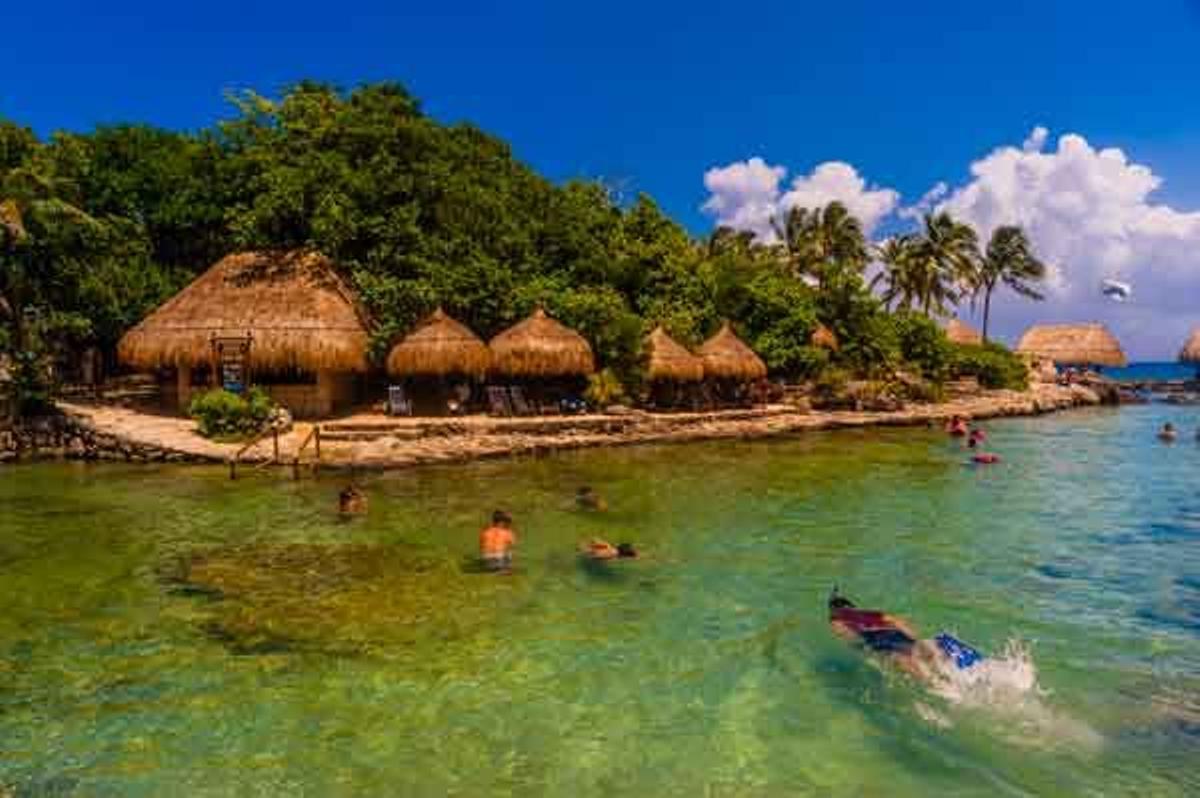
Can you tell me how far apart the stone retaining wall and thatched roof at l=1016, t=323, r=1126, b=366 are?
54528 mm

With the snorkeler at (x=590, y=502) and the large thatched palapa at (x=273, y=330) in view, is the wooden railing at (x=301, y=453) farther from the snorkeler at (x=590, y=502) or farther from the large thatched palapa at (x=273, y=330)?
the snorkeler at (x=590, y=502)

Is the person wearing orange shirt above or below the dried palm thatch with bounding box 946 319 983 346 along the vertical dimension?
below

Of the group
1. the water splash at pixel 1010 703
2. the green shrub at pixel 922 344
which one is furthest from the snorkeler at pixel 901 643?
the green shrub at pixel 922 344

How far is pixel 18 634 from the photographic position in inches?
272

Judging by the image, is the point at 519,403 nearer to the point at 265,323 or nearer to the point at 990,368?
the point at 265,323

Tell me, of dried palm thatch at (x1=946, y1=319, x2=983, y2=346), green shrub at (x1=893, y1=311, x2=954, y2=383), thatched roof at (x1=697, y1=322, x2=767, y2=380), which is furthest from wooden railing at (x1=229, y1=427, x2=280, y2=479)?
dried palm thatch at (x1=946, y1=319, x2=983, y2=346)

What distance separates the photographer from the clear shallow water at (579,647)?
4879 millimetres

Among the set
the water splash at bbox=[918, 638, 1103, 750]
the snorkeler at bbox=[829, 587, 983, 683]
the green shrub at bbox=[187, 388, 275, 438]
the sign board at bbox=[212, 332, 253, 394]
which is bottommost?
the water splash at bbox=[918, 638, 1103, 750]

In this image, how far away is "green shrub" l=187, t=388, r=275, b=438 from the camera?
1709 centimetres

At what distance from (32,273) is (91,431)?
548 cm

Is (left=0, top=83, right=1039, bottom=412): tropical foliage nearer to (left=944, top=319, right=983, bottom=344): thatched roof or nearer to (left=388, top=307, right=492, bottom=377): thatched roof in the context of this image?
(left=388, top=307, right=492, bottom=377): thatched roof

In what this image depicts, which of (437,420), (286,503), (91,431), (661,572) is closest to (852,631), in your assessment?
(661,572)

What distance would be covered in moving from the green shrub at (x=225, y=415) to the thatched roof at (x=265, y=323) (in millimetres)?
1983

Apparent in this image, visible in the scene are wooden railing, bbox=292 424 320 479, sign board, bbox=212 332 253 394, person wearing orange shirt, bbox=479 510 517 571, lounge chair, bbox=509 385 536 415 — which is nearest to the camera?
person wearing orange shirt, bbox=479 510 517 571
